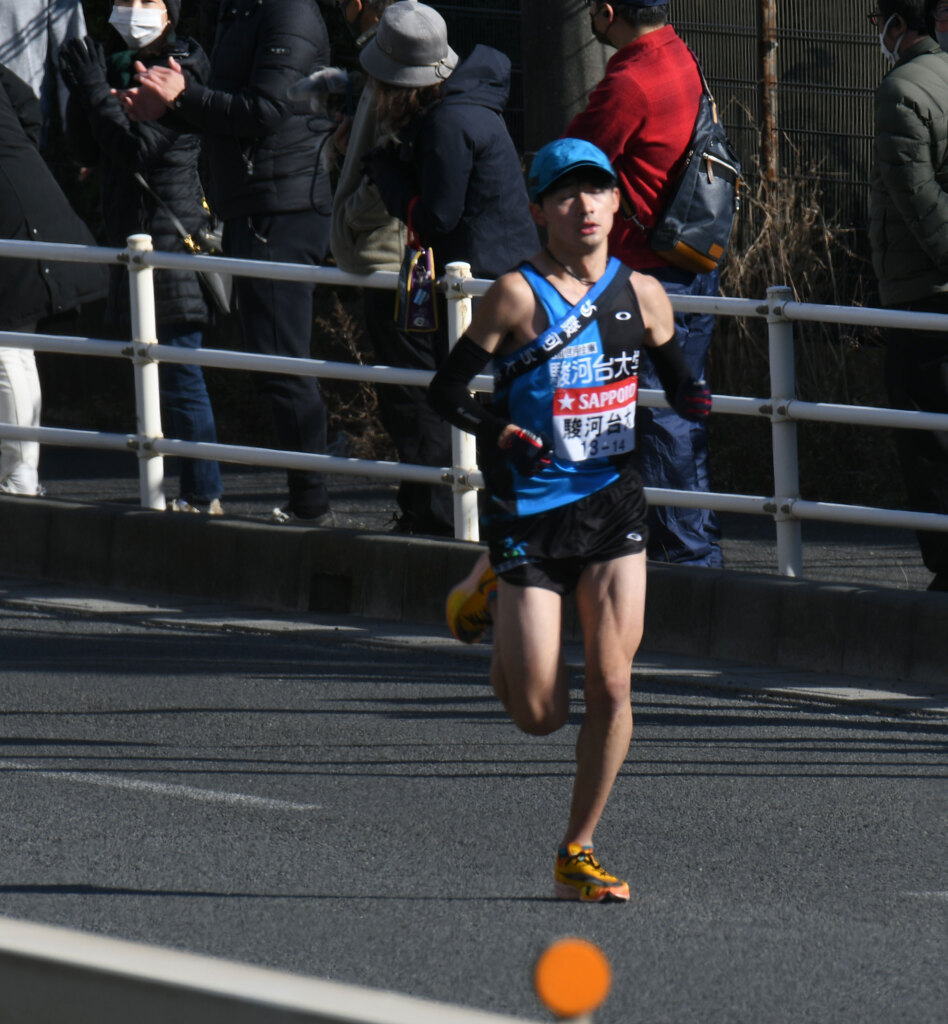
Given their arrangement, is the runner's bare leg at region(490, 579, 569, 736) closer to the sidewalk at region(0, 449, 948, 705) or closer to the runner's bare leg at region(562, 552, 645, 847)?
the runner's bare leg at region(562, 552, 645, 847)

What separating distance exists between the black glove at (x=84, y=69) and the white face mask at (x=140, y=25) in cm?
21

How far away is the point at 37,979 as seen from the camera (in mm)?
2020

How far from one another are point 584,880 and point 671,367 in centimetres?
132

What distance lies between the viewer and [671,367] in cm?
536

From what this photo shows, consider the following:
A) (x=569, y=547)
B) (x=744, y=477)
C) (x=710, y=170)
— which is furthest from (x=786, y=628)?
(x=744, y=477)

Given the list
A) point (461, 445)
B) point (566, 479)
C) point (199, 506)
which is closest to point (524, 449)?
point (566, 479)

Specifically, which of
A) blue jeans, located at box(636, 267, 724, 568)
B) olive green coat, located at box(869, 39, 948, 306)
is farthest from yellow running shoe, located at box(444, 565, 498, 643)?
olive green coat, located at box(869, 39, 948, 306)

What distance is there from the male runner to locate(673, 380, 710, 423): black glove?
242mm

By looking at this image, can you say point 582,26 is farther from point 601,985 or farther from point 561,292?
point 601,985

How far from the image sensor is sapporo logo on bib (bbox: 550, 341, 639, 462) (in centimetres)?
505

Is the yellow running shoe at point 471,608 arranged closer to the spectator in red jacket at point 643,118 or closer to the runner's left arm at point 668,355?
the runner's left arm at point 668,355

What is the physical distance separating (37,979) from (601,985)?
593 mm

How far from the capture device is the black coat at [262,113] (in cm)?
905

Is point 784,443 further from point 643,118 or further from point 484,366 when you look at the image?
point 484,366
